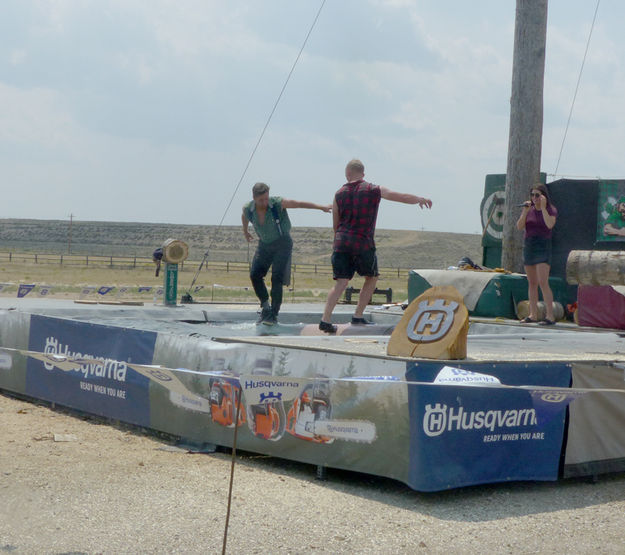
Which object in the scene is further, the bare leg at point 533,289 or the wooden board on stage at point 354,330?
the bare leg at point 533,289

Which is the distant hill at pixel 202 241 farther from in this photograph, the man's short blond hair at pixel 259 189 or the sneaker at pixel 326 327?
the sneaker at pixel 326 327

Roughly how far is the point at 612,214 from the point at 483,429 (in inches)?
243

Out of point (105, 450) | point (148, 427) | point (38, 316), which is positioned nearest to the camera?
point (105, 450)

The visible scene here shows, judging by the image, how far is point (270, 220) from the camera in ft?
30.9

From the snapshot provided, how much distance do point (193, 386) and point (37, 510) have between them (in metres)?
2.07

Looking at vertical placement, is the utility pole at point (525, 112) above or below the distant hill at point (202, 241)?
above

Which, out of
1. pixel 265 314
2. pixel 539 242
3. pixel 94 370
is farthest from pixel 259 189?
pixel 539 242

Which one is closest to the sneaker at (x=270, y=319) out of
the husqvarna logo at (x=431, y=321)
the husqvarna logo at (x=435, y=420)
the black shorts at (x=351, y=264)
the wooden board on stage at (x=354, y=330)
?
the wooden board on stage at (x=354, y=330)

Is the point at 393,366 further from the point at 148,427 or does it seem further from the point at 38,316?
the point at 38,316

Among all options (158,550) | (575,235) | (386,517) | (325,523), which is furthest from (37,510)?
(575,235)

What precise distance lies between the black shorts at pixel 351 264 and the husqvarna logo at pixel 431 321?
2.25 m

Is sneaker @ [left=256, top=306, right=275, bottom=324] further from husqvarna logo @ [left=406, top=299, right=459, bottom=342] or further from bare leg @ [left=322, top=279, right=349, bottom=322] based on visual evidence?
husqvarna logo @ [left=406, top=299, right=459, bottom=342]

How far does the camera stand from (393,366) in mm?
5852

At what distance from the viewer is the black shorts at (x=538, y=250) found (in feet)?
30.8
